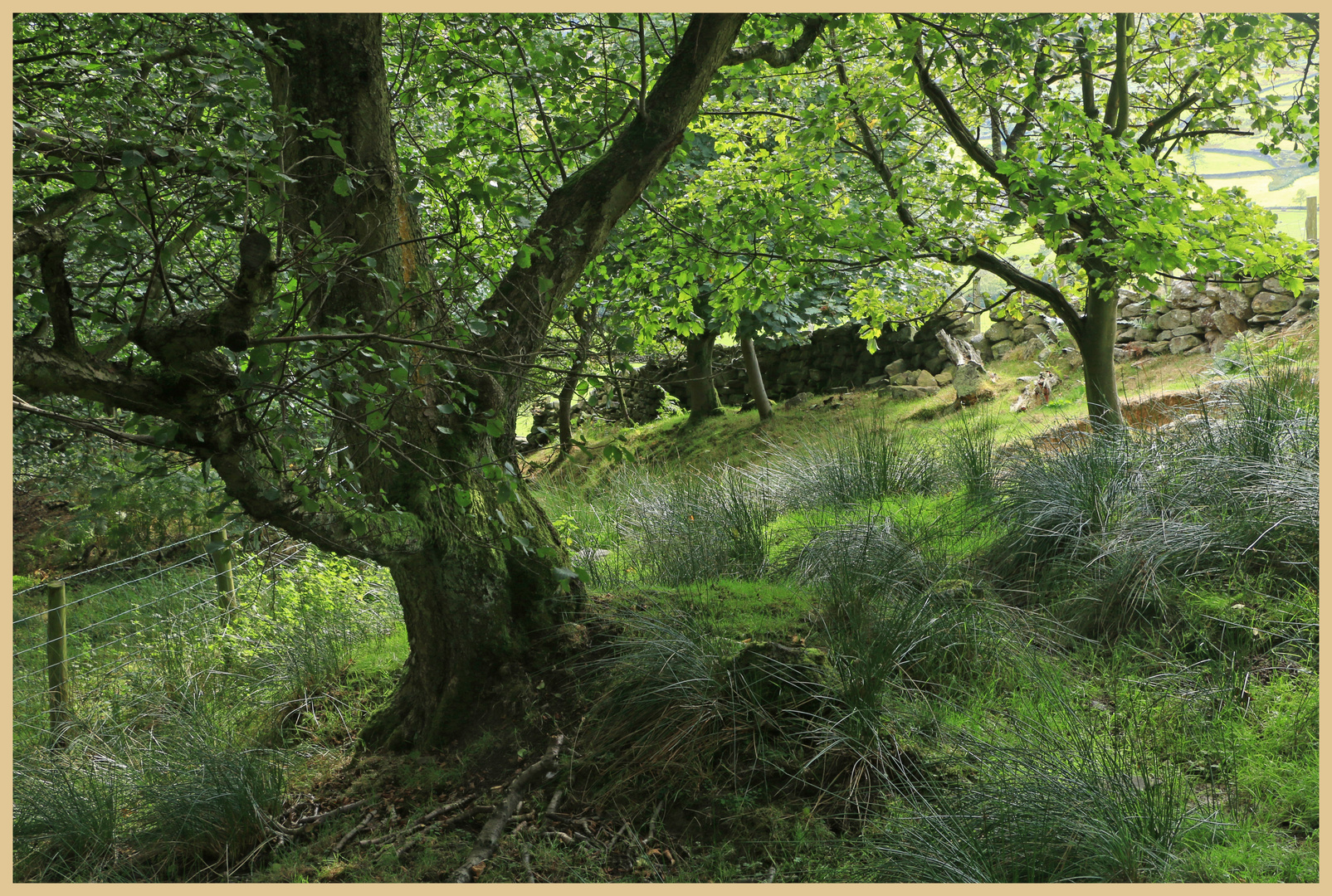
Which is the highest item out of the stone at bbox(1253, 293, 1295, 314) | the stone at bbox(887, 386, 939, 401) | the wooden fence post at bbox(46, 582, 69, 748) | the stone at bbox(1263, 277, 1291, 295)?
the stone at bbox(1263, 277, 1291, 295)

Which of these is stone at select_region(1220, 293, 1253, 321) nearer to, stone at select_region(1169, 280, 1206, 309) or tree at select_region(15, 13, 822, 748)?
stone at select_region(1169, 280, 1206, 309)

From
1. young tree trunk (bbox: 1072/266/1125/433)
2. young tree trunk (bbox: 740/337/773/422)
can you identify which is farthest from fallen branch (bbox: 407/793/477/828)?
young tree trunk (bbox: 740/337/773/422)

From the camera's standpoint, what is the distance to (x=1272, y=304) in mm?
10078

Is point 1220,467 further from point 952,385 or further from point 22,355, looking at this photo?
point 952,385

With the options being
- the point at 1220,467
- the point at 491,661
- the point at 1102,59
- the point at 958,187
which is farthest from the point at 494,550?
the point at 1102,59

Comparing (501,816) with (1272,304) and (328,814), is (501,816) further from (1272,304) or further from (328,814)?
(1272,304)

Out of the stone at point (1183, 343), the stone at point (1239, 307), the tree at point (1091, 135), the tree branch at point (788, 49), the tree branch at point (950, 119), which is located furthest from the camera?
the stone at point (1183, 343)

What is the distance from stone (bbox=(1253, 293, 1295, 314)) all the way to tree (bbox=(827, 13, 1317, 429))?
417 cm

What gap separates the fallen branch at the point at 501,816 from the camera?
9.63 ft

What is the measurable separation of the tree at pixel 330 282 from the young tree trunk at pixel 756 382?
793 centimetres

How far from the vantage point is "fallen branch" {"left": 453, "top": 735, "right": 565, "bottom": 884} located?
2936 millimetres

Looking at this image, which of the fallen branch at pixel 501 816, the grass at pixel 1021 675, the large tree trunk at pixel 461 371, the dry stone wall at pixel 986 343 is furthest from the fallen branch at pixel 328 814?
the dry stone wall at pixel 986 343

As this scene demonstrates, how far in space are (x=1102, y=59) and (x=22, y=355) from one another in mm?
7256

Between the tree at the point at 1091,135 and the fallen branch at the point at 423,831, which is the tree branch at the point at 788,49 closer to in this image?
the tree at the point at 1091,135
